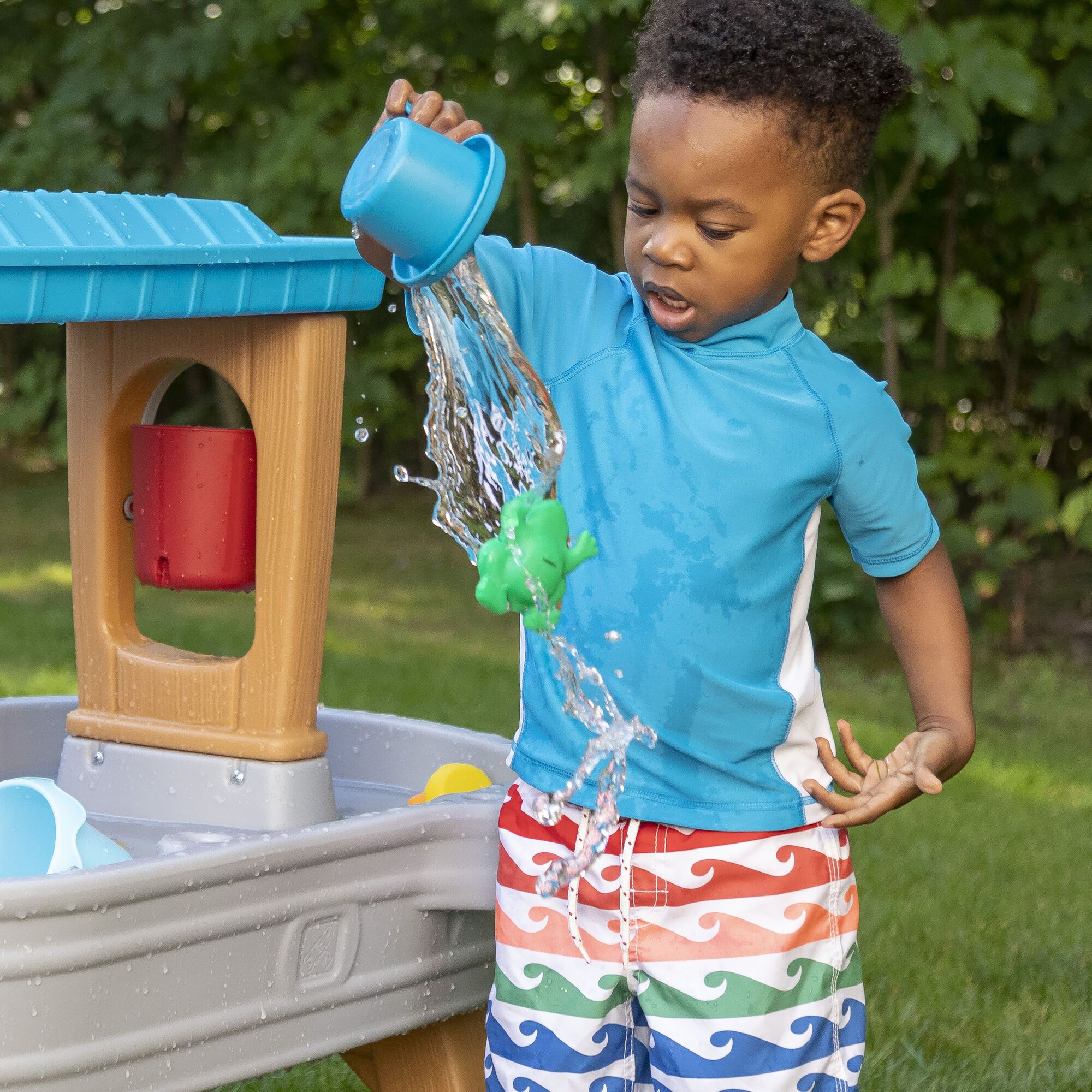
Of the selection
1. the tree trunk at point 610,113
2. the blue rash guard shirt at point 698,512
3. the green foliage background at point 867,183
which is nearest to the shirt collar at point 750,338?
the blue rash guard shirt at point 698,512

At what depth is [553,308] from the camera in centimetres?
146

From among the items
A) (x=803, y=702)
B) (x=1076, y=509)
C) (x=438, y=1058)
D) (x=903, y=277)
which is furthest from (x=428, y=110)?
(x=903, y=277)

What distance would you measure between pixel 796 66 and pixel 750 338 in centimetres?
24

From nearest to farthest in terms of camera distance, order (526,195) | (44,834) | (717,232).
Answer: (717,232)
(44,834)
(526,195)

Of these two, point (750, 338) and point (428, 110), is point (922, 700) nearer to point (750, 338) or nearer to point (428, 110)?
point (750, 338)

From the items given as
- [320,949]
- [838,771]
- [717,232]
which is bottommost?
[320,949]

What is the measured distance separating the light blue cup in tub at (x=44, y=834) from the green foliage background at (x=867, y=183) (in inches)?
114

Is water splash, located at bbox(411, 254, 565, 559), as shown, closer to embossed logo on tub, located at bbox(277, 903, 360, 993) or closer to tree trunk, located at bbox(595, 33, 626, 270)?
embossed logo on tub, located at bbox(277, 903, 360, 993)

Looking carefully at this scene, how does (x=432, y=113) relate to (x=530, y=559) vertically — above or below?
above

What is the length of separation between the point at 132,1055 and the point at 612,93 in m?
4.30

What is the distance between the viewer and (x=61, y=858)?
1445 millimetres

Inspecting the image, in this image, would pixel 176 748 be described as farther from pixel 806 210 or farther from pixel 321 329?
pixel 806 210


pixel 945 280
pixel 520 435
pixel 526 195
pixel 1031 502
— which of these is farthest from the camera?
pixel 526 195

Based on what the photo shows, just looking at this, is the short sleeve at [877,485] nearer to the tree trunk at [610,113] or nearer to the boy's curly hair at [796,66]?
the boy's curly hair at [796,66]
